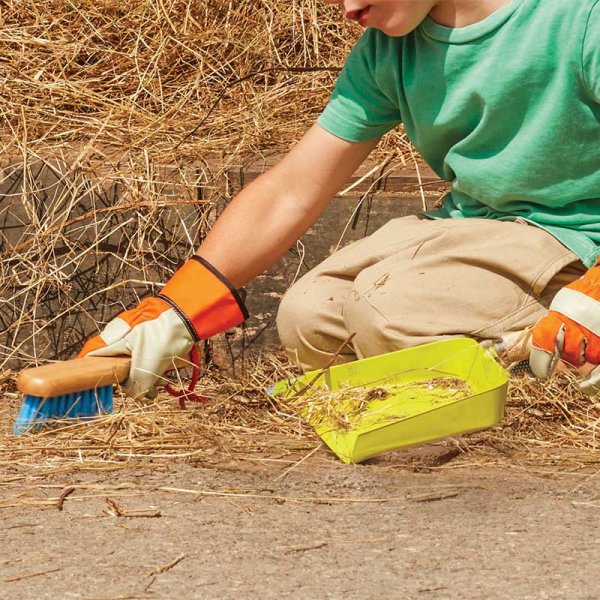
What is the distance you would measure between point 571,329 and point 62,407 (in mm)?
947

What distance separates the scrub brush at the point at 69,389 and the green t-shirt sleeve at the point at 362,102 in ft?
2.23

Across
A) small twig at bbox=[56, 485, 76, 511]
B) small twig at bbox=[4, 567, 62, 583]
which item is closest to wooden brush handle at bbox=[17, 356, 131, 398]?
small twig at bbox=[56, 485, 76, 511]

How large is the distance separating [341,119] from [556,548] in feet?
3.91

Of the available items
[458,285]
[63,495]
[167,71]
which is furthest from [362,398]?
[167,71]

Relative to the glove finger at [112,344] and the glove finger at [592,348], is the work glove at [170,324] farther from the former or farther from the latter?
the glove finger at [592,348]

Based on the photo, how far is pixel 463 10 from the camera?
2328 millimetres

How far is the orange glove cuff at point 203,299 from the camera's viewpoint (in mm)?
2350

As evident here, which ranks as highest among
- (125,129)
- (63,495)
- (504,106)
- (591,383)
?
(504,106)

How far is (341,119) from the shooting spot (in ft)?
8.22

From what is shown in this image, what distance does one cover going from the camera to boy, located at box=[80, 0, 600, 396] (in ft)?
7.39

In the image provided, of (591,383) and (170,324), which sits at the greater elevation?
(170,324)

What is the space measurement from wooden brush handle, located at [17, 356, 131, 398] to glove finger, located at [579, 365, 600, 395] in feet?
2.89

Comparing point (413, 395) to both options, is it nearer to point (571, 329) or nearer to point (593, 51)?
point (571, 329)

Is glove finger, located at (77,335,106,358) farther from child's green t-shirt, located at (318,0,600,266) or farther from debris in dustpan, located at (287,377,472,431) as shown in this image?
child's green t-shirt, located at (318,0,600,266)
